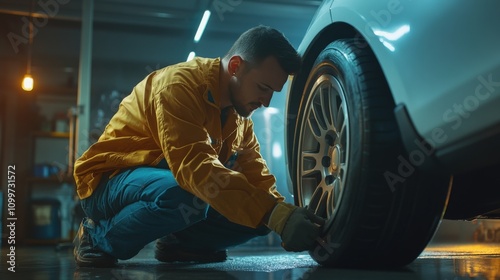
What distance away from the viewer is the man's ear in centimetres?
154

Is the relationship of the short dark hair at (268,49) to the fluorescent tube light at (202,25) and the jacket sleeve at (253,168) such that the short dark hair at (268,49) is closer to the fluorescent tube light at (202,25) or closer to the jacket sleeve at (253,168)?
the jacket sleeve at (253,168)

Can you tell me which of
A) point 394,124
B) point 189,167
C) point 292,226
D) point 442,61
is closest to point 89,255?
point 189,167

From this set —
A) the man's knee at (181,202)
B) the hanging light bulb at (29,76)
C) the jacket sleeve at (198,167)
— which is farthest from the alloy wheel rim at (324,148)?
the hanging light bulb at (29,76)

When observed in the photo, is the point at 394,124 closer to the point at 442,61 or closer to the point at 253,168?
the point at 442,61

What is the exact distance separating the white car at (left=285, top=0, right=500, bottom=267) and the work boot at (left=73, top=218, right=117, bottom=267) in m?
0.66

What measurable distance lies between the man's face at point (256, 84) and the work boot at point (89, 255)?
669mm

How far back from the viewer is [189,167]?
133 centimetres

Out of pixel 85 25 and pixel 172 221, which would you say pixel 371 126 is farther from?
pixel 85 25

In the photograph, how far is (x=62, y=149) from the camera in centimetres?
675

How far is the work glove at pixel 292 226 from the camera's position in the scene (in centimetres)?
129

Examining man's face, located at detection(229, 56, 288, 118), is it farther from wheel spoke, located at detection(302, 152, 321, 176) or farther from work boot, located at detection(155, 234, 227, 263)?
work boot, located at detection(155, 234, 227, 263)

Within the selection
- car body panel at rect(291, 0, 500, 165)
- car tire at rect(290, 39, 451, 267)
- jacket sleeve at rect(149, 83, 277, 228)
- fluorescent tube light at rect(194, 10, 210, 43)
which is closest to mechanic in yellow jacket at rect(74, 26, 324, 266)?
jacket sleeve at rect(149, 83, 277, 228)

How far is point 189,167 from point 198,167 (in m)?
0.03

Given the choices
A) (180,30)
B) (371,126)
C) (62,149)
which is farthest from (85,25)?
(371,126)
